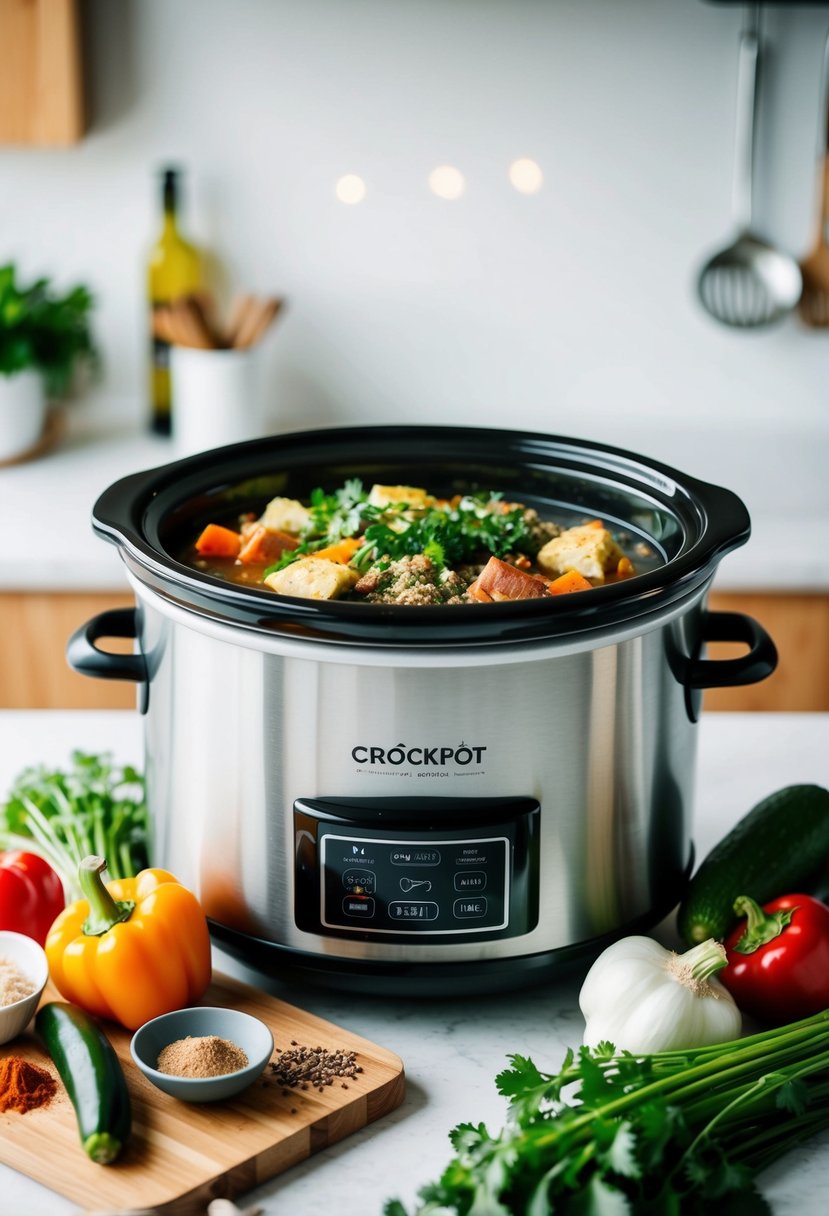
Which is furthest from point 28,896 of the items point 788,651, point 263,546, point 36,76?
point 36,76

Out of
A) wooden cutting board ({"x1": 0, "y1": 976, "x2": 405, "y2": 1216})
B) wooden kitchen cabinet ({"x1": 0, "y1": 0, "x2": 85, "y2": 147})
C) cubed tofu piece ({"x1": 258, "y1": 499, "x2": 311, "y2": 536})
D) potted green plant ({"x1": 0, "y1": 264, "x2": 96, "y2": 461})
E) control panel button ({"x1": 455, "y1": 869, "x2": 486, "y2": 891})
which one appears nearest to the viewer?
wooden cutting board ({"x1": 0, "y1": 976, "x2": 405, "y2": 1216})

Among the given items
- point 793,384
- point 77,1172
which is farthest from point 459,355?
point 77,1172

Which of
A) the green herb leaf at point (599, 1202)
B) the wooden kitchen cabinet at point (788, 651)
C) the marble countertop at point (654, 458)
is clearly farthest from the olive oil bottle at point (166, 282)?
the green herb leaf at point (599, 1202)

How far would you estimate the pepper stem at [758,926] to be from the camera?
1.39m

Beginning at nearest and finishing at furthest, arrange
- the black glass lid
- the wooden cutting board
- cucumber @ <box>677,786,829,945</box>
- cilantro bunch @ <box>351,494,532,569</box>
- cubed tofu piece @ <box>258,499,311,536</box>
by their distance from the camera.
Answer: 1. the wooden cutting board
2. the black glass lid
3. cucumber @ <box>677,786,829,945</box>
4. cilantro bunch @ <box>351,494,532,569</box>
5. cubed tofu piece @ <box>258,499,311,536</box>

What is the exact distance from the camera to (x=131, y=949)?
1330 mm

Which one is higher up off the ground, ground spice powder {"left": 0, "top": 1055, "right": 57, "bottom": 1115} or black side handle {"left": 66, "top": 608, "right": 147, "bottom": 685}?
black side handle {"left": 66, "top": 608, "right": 147, "bottom": 685}

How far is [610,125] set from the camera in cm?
350

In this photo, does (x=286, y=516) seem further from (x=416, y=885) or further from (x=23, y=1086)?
(x=23, y=1086)

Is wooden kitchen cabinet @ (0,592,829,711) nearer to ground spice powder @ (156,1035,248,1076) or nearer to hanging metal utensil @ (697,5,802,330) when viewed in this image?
hanging metal utensil @ (697,5,802,330)

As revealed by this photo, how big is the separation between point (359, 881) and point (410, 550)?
403 millimetres

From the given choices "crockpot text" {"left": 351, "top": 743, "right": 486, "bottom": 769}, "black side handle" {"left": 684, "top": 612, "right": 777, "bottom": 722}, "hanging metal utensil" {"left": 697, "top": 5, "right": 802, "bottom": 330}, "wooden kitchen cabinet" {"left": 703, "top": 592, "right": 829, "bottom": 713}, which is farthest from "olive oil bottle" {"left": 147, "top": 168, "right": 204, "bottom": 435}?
"crockpot text" {"left": 351, "top": 743, "right": 486, "bottom": 769}

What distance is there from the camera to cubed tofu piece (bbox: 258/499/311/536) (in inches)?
68.2

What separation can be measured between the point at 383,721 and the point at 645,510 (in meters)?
0.56
